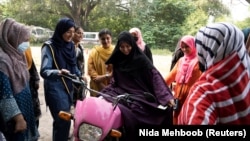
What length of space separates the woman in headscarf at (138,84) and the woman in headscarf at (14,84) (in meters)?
0.79

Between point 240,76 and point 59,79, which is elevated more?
point 240,76

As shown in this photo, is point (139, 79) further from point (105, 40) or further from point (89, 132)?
point (105, 40)

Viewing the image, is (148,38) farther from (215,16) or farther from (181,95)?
(181,95)

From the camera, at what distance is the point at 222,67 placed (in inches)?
56.7

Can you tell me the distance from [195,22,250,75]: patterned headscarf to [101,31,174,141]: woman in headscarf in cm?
104

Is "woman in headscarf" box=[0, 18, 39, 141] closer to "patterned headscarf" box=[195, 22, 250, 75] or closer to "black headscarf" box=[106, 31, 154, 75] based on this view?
"black headscarf" box=[106, 31, 154, 75]

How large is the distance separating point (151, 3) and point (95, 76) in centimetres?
1864

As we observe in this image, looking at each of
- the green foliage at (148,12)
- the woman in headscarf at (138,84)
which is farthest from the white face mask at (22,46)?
the green foliage at (148,12)

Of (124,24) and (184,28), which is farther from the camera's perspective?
(124,24)

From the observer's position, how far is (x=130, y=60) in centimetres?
307

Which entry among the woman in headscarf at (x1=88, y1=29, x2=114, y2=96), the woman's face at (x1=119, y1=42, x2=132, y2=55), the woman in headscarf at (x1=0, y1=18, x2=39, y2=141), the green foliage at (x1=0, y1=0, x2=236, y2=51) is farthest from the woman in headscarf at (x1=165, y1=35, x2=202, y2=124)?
the green foliage at (x1=0, y1=0, x2=236, y2=51)

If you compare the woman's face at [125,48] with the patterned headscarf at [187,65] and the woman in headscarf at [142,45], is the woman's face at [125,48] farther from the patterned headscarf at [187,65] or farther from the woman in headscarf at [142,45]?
the woman in headscarf at [142,45]

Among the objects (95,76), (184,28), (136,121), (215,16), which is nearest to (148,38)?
(184,28)

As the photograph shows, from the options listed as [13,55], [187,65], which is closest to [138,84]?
[187,65]
